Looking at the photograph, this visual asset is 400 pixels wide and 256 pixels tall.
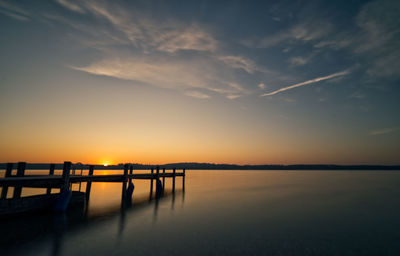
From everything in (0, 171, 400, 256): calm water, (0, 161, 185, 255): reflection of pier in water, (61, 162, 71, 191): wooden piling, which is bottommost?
(0, 171, 400, 256): calm water

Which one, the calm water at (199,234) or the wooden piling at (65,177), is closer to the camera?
the calm water at (199,234)

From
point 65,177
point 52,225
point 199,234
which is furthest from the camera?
point 65,177

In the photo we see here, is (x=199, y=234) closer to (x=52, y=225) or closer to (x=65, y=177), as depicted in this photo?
A: (x=52, y=225)

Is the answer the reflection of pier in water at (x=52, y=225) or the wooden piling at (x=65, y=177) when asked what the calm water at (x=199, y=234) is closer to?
the reflection of pier in water at (x=52, y=225)

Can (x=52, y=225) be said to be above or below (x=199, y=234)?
above

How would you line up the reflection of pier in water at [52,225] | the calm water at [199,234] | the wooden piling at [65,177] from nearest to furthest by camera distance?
the calm water at [199,234]
the reflection of pier in water at [52,225]
the wooden piling at [65,177]

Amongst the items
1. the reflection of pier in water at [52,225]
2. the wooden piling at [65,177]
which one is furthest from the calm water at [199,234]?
the wooden piling at [65,177]

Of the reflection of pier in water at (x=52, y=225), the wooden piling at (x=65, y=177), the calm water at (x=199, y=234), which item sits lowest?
the calm water at (x=199, y=234)

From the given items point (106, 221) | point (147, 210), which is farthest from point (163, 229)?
point (147, 210)

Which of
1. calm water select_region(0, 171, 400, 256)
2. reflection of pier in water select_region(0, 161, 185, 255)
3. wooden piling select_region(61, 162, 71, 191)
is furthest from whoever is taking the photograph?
wooden piling select_region(61, 162, 71, 191)

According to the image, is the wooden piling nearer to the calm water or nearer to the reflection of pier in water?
the reflection of pier in water

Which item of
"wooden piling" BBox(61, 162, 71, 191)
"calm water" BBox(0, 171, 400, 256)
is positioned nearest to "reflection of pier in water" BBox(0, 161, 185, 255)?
"calm water" BBox(0, 171, 400, 256)

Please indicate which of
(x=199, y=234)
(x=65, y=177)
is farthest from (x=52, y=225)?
(x=199, y=234)

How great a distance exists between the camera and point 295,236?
497 inches
